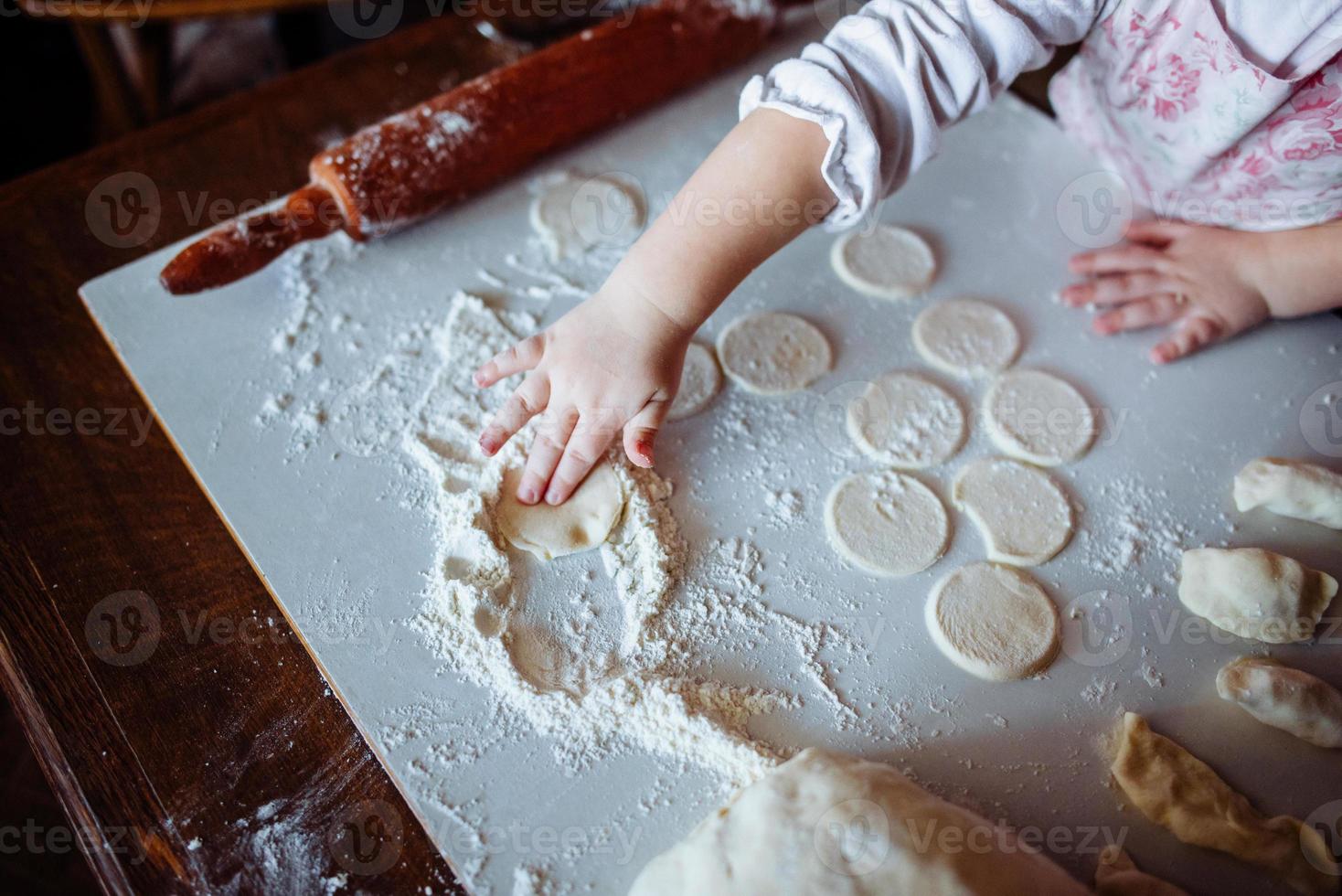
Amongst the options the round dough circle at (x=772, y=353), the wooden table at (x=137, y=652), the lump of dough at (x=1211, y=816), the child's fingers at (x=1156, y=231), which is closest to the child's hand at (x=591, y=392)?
the round dough circle at (x=772, y=353)

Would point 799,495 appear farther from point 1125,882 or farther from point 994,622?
point 1125,882

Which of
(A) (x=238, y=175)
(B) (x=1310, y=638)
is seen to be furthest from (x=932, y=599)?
(A) (x=238, y=175)

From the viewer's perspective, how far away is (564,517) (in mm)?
854

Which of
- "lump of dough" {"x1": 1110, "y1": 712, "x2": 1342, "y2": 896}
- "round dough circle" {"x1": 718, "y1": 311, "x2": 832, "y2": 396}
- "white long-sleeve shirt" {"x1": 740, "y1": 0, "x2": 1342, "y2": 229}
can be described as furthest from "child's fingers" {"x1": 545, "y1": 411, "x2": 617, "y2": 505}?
"lump of dough" {"x1": 1110, "y1": 712, "x2": 1342, "y2": 896}

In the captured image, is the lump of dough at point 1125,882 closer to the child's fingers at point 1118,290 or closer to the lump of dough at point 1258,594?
the lump of dough at point 1258,594

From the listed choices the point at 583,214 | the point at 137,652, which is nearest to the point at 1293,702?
the point at 583,214

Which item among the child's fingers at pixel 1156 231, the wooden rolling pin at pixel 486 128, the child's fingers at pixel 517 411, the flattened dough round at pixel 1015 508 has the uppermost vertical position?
the wooden rolling pin at pixel 486 128

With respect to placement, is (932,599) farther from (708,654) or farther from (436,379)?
(436,379)

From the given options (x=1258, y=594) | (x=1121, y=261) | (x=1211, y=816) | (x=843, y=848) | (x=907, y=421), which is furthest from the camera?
(x=1121, y=261)

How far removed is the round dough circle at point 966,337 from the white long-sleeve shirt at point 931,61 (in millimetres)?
168

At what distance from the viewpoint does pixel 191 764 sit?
0.72 meters

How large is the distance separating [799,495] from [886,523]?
8 centimetres

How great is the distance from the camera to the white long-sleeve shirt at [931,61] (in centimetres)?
83

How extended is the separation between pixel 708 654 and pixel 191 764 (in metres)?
0.42
